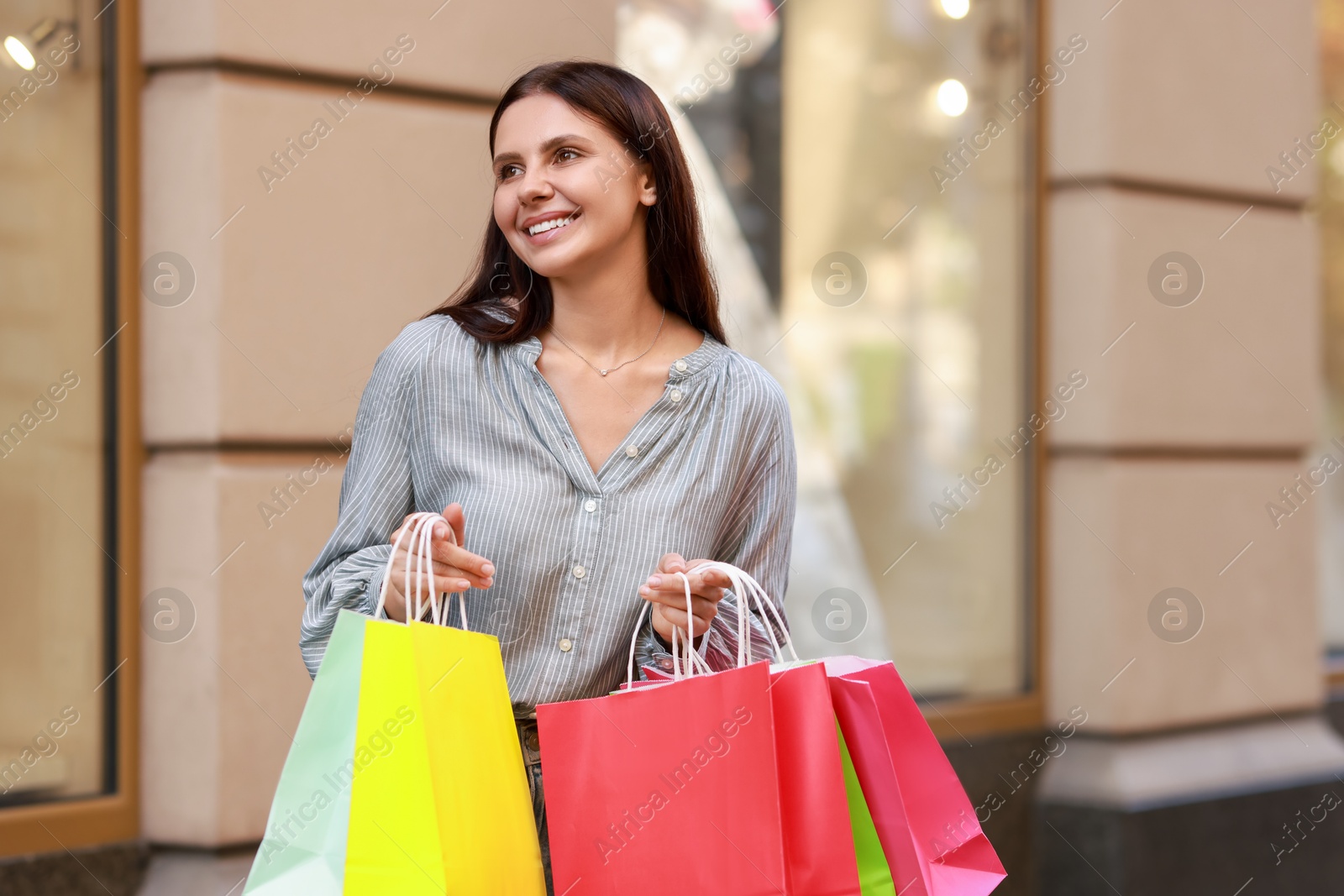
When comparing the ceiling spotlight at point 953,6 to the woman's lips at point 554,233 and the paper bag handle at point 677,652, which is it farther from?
the paper bag handle at point 677,652

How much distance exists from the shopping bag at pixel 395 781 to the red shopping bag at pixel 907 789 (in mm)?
485

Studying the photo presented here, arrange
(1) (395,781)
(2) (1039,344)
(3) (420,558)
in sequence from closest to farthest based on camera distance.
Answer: (1) (395,781)
(3) (420,558)
(2) (1039,344)

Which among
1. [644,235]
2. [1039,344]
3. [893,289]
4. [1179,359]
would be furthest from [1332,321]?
[644,235]

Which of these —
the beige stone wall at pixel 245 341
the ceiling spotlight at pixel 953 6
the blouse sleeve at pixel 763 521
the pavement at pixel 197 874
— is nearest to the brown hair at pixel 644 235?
the blouse sleeve at pixel 763 521

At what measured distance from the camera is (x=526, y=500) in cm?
185

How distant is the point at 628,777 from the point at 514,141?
1.00 metres

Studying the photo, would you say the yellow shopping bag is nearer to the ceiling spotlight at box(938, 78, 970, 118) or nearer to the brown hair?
the brown hair

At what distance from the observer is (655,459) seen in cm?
191

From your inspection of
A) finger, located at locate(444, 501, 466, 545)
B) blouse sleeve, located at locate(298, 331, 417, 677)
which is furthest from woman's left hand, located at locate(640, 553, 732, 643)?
blouse sleeve, located at locate(298, 331, 417, 677)

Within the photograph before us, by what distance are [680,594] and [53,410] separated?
2203 mm

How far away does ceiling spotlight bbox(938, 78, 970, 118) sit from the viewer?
4871 mm

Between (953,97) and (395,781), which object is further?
(953,97)

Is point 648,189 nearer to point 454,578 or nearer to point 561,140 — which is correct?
point 561,140

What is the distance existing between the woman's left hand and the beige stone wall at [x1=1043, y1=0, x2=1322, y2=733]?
3.30 meters
